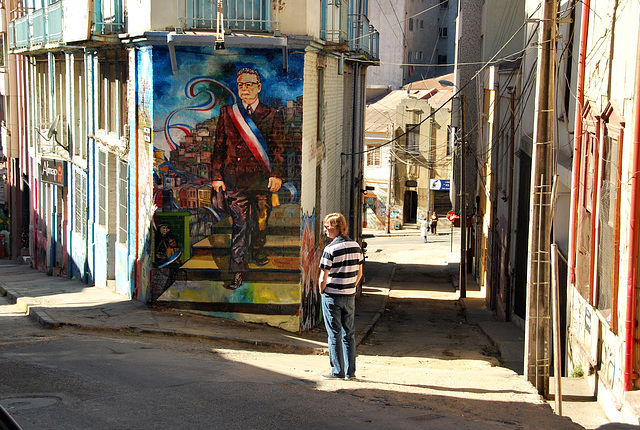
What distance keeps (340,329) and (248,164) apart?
524 centimetres

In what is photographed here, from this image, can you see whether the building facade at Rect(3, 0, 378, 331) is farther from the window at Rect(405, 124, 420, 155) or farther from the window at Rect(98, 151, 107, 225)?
the window at Rect(405, 124, 420, 155)

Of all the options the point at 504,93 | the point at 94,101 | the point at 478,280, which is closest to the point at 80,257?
the point at 94,101

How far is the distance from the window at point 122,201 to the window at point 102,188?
990 millimetres

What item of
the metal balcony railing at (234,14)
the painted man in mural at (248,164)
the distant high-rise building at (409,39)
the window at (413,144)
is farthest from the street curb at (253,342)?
the distant high-rise building at (409,39)

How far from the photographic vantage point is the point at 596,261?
335 inches

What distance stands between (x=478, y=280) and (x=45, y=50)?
16.6m

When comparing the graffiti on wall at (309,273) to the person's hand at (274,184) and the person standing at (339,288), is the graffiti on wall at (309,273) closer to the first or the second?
the person's hand at (274,184)

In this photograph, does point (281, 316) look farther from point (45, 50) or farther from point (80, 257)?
point (45, 50)

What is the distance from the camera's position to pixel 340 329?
7621 millimetres

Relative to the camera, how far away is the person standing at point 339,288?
24.3 feet

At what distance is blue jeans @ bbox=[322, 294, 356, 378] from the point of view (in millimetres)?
7559

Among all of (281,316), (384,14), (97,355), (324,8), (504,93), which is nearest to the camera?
(97,355)

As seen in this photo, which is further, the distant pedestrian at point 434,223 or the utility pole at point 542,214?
the distant pedestrian at point 434,223

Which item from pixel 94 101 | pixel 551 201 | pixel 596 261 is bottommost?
pixel 596 261
